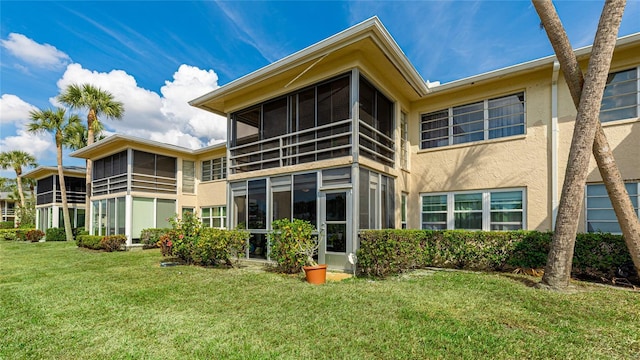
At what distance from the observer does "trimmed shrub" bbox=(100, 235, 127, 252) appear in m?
15.3

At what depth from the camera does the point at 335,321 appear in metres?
4.77

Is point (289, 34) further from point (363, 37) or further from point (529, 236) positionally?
point (529, 236)

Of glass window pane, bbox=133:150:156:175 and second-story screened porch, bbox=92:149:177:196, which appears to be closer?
second-story screened porch, bbox=92:149:177:196

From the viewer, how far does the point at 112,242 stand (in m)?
15.3

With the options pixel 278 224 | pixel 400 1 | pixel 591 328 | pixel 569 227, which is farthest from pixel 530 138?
pixel 278 224

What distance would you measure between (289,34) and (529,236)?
1173 centimetres

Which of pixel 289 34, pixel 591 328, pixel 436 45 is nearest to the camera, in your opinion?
pixel 591 328

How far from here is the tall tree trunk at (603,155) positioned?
247 inches

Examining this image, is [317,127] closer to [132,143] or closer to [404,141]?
[404,141]

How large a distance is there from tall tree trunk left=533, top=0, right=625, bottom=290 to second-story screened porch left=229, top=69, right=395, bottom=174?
15.5 feet

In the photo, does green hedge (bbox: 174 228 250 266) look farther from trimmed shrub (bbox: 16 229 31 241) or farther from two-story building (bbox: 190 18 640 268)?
trimmed shrub (bbox: 16 229 31 241)

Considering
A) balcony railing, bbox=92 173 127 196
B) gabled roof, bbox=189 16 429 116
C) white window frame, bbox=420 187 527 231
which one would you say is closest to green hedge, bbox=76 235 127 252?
balcony railing, bbox=92 173 127 196

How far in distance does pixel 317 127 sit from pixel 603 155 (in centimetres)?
683

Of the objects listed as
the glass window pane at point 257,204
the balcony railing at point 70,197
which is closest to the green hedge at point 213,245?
the glass window pane at point 257,204
